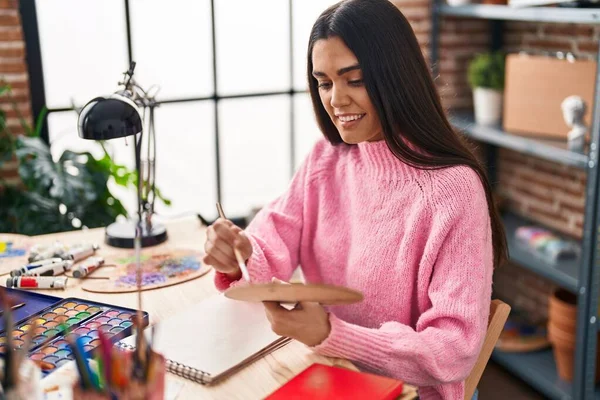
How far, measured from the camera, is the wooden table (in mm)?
1202

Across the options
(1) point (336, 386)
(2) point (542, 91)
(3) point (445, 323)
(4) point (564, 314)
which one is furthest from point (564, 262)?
(1) point (336, 386)

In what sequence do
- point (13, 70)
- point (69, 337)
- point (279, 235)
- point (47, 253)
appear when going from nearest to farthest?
point (69, 337)
point (279, 235)
point (47, 253)
point (13, 70)

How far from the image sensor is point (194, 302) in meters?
1.61

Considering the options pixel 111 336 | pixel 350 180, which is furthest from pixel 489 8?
pixel 111 336

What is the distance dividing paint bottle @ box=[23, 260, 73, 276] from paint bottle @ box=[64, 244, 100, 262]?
0.14 ft

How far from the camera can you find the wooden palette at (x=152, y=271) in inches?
66.4

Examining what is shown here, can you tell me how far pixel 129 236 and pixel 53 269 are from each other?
286mm

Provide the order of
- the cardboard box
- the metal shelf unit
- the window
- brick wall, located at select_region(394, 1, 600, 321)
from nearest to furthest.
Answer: the metal shelf unit → the cardboard box → the window → brick wall, located at select_region(394, 1, 600, 321)

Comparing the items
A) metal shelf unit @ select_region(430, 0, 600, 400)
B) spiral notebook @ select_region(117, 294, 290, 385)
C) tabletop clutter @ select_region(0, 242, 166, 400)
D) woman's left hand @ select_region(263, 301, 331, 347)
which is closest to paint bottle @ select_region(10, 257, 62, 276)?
tabletop clutter @ select_region(0, 242, 166, 400)

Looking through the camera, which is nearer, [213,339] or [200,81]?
[213,339]

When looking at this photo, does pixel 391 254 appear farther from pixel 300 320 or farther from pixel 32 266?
pixel 32 266

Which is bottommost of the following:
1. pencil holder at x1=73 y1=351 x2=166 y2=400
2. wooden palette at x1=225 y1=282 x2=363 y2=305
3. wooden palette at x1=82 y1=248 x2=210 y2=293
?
wooden palette at x1=82 y1=248 x2=210 y2=293

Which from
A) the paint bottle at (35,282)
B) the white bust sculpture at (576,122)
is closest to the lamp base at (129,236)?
the paint bottle at (35,282)

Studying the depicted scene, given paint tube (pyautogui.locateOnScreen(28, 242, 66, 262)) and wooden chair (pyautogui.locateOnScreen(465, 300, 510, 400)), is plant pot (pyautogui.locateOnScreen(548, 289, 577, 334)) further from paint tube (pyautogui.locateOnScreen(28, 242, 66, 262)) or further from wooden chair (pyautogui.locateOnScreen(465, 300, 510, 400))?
paint tube (pyautogui.locateOnScreen(28, 242, 66, 262))
